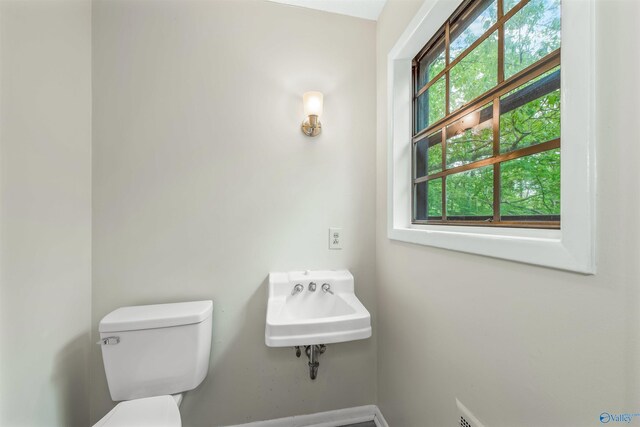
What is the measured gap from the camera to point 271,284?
1.29 m

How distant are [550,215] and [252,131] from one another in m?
1.29

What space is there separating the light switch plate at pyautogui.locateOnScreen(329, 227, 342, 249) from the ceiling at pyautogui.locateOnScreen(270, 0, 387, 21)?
49.6 inches

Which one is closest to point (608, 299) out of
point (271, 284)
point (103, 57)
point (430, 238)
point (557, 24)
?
point (430, 238)

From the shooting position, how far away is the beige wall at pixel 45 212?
84 centimetres

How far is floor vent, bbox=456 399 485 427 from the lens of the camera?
79cm

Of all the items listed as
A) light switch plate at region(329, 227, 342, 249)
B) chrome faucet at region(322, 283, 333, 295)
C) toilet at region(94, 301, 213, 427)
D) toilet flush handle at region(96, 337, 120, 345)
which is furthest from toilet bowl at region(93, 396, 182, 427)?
light switch plate at region(329, 227, 342, 249)

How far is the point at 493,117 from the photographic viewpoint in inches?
33.4

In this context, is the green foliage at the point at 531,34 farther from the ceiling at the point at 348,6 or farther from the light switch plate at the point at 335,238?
the light switch plate at the point at 335,238

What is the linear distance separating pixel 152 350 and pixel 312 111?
1361 millimetres

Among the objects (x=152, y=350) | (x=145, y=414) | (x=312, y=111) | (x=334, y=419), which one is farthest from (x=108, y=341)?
(x=312, y=111)

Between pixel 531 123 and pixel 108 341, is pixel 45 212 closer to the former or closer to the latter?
pixel 108 341

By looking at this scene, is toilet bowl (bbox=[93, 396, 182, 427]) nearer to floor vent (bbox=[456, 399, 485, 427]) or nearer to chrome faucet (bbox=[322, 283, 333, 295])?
chrome faucet (bbox=[322, 283, 333, 295])

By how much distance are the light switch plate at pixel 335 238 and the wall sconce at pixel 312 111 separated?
0.57 meters

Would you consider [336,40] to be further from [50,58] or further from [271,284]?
[271,284]
